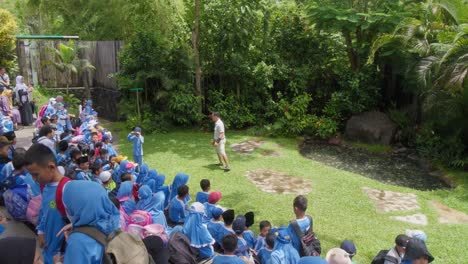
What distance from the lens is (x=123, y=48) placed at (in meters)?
14.7

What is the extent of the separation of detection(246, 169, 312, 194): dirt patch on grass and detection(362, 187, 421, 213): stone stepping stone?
1.36 m

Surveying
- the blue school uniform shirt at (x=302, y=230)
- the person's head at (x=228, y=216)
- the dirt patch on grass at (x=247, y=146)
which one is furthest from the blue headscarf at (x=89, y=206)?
the dirt patch on grass at (x=247, y=146)

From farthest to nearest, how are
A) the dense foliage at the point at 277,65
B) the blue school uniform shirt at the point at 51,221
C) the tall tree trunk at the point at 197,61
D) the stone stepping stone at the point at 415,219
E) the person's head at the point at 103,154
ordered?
the tall tree trunk at the point at 197,61 < the dense foliage at the point at 277,65 < the person's head at the point at 103,154 < the stone stepping stone at the point at 415,219 < the blue school uniform shirt at the point at 51,221

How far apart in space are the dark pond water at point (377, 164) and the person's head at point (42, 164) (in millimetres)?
8119

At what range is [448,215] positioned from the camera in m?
7.61

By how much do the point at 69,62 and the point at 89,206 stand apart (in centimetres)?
1395

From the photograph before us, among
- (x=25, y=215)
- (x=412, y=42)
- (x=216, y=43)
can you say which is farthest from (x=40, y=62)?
(x=412, y=42)

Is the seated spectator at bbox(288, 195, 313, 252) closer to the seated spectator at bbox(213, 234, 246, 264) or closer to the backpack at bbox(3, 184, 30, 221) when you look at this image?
the seated spectator at bbox(213, 234, 246, 264)

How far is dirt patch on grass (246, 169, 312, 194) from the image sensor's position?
29.0 feet

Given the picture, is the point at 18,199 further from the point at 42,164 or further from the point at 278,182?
the point at 278,182

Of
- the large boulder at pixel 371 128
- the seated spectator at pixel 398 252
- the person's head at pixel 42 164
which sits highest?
Answer: the person's head at pixel 42 164

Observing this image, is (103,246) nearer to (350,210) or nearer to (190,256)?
(190,256)

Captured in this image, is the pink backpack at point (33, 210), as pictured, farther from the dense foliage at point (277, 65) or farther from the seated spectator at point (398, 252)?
the dense foliage at point (277, 65)

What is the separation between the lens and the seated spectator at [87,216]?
9.52 ft
